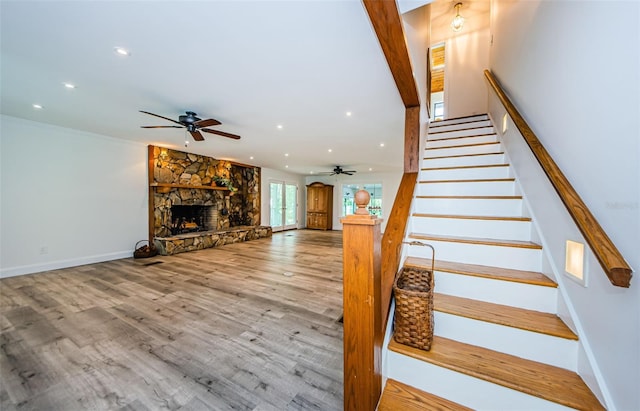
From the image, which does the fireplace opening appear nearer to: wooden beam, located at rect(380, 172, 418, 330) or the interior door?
the interior door

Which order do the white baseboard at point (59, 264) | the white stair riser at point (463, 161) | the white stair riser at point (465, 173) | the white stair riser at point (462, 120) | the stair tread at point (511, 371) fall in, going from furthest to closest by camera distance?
the white stair riser at point (462, 120) → the white baseboard at point (59, 264) → the white stair riser at point (463, 161) → the white stair riser at point (465, 173) → the stair tread at point (511, 371)

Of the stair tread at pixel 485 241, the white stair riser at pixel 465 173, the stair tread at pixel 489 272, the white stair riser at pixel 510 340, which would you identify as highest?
the white stair riser at pixel 465 173

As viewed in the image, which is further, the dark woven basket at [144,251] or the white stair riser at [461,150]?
the dark woven basket at [144,251]

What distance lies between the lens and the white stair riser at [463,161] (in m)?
2.63

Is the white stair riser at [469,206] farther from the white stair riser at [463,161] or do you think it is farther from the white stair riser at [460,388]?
the white stair riser at [460,388]

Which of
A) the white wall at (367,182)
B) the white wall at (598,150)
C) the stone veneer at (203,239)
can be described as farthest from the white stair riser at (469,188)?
the white wall at (367,182)

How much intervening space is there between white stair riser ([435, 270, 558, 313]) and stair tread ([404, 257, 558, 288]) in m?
0.02

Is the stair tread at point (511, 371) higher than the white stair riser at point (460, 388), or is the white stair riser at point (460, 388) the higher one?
the stair tread at point (511, 371)

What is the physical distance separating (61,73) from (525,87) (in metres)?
4.41

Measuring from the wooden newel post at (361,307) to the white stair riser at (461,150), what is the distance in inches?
99.2

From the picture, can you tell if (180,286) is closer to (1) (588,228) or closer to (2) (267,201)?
(1) (588,228)

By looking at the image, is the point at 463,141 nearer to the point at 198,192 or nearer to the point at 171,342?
the point at 171,342

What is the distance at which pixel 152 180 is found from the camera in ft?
17.5

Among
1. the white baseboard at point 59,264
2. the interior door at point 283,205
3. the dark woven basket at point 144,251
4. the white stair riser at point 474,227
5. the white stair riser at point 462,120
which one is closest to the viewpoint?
the white stair riser at point 474,227
